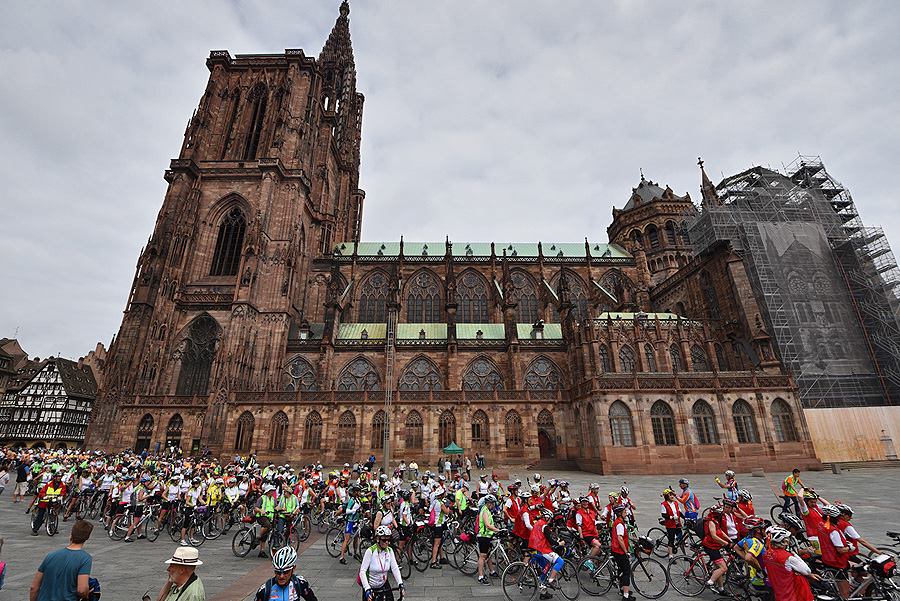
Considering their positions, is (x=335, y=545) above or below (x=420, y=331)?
below

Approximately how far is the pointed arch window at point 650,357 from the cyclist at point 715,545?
2891cm

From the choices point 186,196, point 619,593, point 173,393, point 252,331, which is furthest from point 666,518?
point 186,196

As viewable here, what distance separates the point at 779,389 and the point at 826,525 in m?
27.4

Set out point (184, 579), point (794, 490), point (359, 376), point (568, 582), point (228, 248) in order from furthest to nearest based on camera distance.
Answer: point (228, 248)
point (359, 376)
point (794, 490)
point (568, 582)
point (184, 579)

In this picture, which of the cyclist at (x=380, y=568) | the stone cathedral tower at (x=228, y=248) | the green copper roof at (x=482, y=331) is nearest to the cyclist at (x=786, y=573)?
the cyclist at (x=380, y=568)

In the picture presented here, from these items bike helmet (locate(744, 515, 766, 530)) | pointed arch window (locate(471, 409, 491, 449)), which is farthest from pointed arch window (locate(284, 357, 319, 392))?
bike helmet (locate(744, 515, 766, 530))

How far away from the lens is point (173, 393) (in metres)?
34.7

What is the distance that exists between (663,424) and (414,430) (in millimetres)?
18127

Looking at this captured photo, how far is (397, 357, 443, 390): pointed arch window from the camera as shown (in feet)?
118

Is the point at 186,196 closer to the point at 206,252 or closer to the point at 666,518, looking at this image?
the point at 206,252

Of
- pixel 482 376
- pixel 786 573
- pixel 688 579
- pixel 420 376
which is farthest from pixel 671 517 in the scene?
pixel 420 376

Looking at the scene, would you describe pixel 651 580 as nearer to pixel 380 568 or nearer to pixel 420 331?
pixel 380 568

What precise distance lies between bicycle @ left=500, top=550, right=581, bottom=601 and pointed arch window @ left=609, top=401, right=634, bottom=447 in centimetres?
2095

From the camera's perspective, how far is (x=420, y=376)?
36.5 metres
